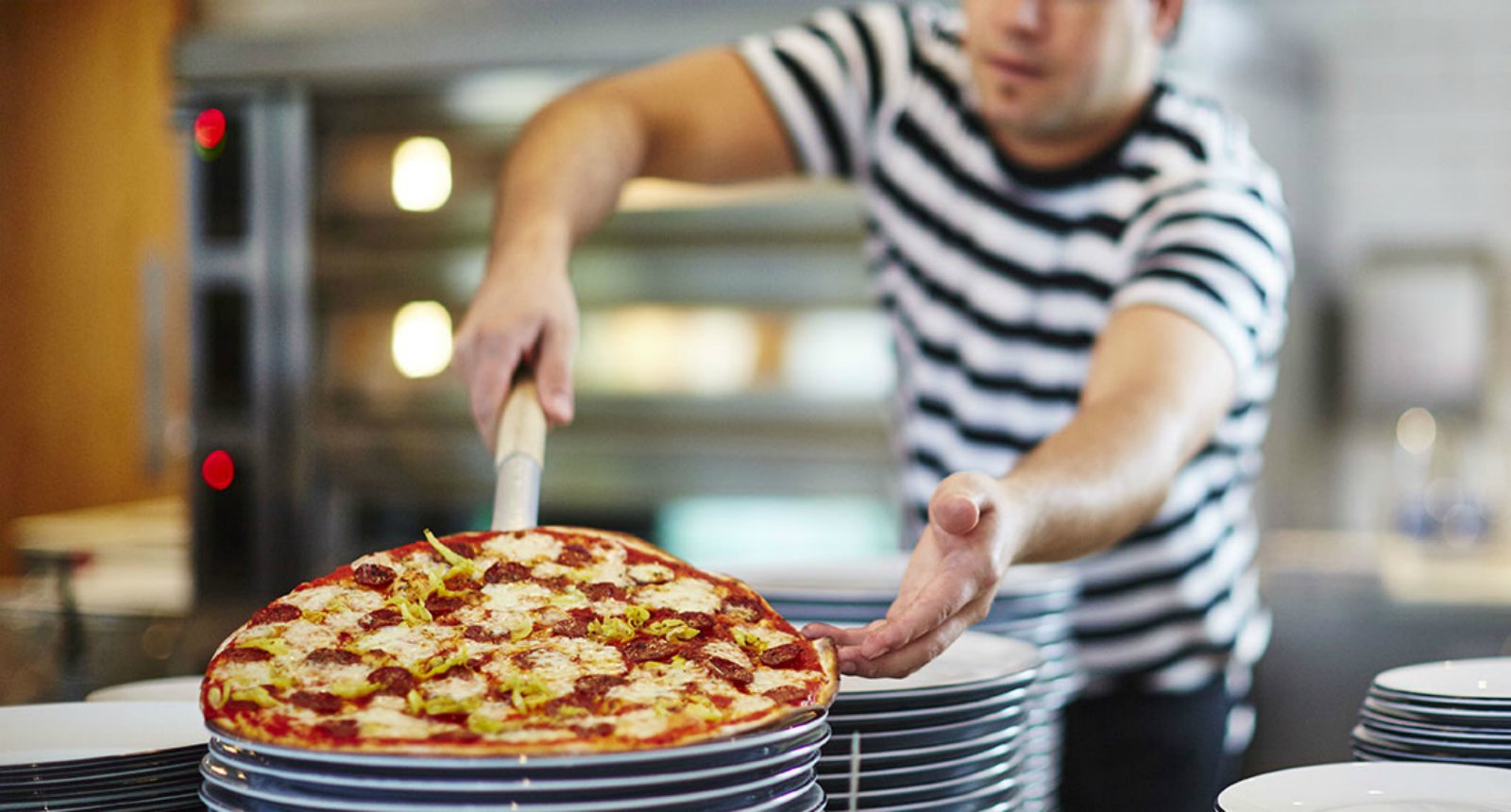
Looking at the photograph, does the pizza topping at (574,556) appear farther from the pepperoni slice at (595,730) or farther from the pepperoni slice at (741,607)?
the pepperoni slice at (595,730)

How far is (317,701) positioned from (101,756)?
14cm

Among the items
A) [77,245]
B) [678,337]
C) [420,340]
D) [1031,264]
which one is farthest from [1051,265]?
[77,245]

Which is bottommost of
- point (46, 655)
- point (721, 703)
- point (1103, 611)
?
point (46, 655)

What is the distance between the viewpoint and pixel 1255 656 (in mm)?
1972

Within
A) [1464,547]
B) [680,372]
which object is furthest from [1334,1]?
[680,372]

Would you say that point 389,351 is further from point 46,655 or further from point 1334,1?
point 1334,1

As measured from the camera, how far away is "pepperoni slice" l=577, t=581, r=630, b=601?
92cm

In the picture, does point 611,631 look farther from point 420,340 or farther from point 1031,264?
Result: point 420,340

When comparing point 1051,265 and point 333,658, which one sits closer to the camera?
point 333,658

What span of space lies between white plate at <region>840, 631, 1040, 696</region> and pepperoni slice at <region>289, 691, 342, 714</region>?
286mm

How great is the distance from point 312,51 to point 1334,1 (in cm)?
286

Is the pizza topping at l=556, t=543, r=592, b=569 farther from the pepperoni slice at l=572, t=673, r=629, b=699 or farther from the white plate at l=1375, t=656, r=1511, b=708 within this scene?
the white plate at l=1375, t=656, r=1511, b=708

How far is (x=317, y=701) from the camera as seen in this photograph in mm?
755

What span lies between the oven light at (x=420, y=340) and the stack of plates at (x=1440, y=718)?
2.92 metres
